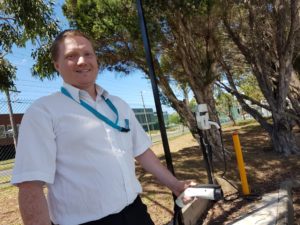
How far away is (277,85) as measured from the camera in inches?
429

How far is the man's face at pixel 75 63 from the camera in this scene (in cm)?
191

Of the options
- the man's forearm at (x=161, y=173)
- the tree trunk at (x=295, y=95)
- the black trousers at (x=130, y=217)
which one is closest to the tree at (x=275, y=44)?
the tree trunk at (x=295, y=95)

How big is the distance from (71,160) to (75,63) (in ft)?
1.64

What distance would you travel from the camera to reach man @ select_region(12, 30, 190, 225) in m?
1.59

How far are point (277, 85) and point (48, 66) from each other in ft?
→ 22.4

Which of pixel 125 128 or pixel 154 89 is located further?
pixel 154 89

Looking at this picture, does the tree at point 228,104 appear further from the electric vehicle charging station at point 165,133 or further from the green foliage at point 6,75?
the electric vehicle charging station at point 165,133

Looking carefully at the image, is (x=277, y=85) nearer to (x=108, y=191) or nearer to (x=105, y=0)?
(x=105, y=0)

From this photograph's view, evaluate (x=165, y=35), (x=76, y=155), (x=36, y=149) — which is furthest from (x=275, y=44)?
(x=36, y=149)

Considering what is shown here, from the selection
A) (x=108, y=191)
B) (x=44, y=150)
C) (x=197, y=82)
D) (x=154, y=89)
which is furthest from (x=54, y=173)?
(x=197, y=82)

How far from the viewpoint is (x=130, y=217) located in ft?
6.01

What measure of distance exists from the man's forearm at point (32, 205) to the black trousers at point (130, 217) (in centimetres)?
23

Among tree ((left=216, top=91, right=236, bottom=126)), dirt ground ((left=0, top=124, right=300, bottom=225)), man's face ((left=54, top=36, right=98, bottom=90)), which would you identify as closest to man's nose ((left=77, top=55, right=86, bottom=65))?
man's face ((left=54, top=36, right=98, bottom=90))

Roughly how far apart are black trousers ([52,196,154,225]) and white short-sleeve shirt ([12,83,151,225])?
1.1 inches
